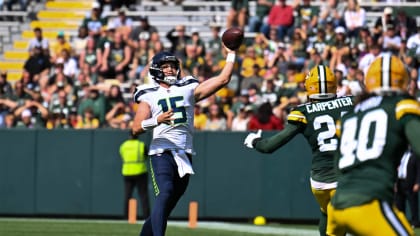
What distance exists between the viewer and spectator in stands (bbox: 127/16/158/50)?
71.4 feet

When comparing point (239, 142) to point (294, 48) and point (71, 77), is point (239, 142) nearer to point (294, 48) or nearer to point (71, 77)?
point (294, 48)

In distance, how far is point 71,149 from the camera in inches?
770

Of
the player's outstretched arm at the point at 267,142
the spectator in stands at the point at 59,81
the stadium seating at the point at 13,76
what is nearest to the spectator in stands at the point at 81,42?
the spectator in stands at the point at 59,81

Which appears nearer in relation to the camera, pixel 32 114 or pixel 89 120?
pixel 89 120

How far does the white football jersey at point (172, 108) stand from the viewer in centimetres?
988

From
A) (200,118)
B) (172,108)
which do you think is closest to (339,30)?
(200,118)

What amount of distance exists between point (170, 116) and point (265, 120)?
29.7ft

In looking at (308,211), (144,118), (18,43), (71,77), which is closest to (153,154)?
(144,118)

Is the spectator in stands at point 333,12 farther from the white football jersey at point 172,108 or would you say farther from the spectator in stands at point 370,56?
the white football jersey at point 172,108

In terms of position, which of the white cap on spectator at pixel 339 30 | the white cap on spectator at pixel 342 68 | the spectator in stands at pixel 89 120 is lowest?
the spectator in stands at pixel 89 120

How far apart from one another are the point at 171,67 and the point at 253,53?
35.2 feet

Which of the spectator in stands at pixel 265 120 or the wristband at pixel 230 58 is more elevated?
the wristband at pixel 230 58

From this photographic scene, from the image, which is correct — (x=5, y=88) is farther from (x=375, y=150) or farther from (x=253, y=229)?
(x=375, y=150)

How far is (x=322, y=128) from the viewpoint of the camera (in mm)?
9289
